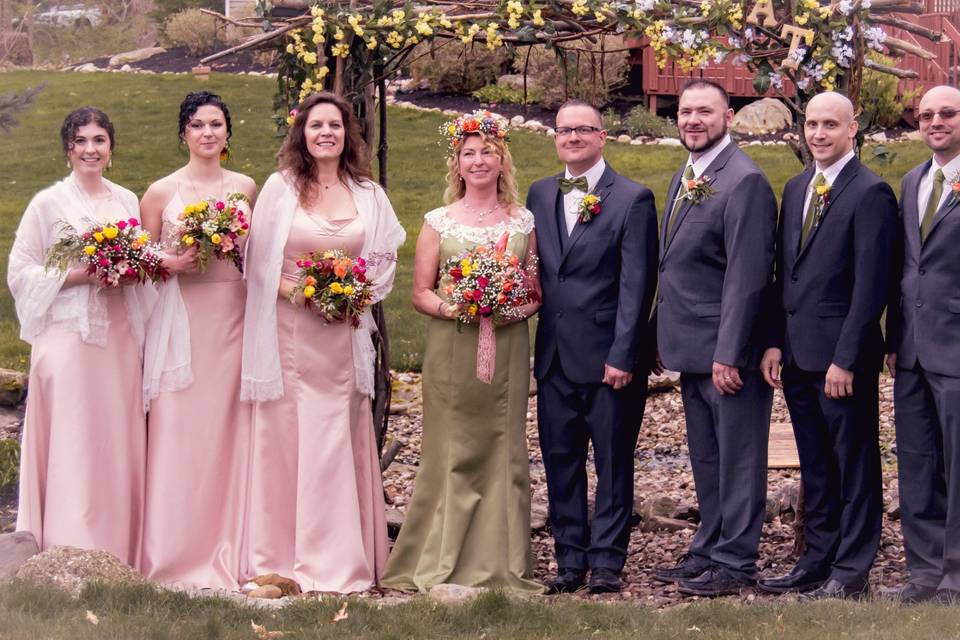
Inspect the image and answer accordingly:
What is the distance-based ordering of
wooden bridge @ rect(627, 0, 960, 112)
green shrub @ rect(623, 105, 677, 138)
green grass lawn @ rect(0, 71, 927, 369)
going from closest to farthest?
green grass lawn @ rect(0, 71, 927, 369) → wooden bridge @ rect(627, 0, 960, 112) → green shrub @ rect(623, 105, 677, 138)

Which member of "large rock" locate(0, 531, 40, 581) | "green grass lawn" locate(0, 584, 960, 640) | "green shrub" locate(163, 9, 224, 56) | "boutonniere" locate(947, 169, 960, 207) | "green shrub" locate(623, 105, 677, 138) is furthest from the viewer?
"green shrub" locate(163, 9, 224, 56)

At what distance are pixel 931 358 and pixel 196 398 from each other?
3603mm

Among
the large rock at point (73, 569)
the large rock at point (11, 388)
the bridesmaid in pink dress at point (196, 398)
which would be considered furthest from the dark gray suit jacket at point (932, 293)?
the large rock at point (11, 388)

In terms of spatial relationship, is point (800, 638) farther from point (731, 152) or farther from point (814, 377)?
point (731, 152)

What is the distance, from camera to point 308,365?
6.48 m

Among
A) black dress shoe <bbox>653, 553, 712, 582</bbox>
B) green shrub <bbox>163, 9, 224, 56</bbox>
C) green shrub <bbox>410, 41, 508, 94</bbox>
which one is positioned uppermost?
green shrub <bbox>163, 9, 224, 56</bbox>

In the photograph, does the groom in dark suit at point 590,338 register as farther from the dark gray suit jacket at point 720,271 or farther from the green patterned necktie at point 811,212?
the green patterned necktie at point 811,212

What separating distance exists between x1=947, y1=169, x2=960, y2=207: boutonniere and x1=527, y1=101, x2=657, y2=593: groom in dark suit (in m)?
1.39

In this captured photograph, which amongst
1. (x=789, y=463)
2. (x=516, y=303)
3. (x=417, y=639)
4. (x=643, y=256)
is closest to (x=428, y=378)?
(x=516, y=303)

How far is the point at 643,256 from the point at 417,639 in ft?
7.22

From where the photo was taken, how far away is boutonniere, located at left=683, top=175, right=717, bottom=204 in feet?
19.6

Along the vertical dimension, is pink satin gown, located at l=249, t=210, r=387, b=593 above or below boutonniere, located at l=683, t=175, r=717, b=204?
below

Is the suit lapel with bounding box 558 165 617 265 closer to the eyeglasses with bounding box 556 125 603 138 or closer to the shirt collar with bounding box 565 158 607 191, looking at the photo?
the shirt collar with bounding box 565 158 607 191

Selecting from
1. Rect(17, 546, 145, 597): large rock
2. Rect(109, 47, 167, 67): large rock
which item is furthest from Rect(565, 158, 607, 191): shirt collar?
Rect(109, 47, 167, 67): large rock
